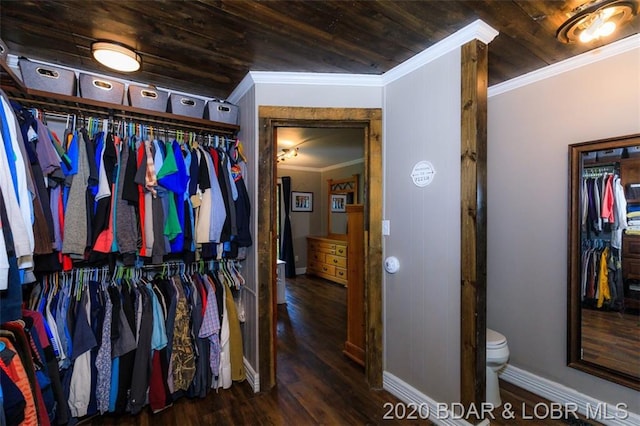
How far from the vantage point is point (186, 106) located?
2.19 meters

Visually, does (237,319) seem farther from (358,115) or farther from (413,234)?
(358,115)

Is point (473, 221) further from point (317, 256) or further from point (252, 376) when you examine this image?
point (317, 256)

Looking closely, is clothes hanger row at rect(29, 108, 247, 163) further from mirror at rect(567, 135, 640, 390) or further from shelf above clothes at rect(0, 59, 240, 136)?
mirror at rect(567, 135, 640, 390)

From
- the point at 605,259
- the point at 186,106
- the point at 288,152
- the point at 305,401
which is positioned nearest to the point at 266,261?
the point at 305,401

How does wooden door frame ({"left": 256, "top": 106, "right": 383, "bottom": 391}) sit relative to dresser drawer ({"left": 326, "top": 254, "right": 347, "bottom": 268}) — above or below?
above

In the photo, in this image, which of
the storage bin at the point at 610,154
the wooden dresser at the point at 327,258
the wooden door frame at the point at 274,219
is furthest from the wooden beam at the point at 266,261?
the wooden dresser at the point at 327,258

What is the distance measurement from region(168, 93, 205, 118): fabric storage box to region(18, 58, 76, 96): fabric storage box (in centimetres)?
57

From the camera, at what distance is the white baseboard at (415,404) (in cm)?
175

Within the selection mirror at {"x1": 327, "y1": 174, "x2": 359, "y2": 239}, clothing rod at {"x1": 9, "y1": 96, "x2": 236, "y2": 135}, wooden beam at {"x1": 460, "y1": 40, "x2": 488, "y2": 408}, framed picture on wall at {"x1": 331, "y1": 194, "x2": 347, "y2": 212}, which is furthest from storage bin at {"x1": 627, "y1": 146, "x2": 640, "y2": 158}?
framed picture on wall at {"x1": 331, "y1": 194, "x2": 347, "y2": 212}

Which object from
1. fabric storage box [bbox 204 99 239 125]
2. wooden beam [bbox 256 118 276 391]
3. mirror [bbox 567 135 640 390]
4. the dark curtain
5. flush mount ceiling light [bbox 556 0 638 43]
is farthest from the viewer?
the dark curtain

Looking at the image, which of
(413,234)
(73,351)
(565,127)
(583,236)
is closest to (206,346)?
(73,351)

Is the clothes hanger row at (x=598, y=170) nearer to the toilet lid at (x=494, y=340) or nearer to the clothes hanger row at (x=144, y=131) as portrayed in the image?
the toilet lid at (x=494, y=340)

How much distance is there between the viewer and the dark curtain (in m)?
5.85

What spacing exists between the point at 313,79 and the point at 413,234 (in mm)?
1351
